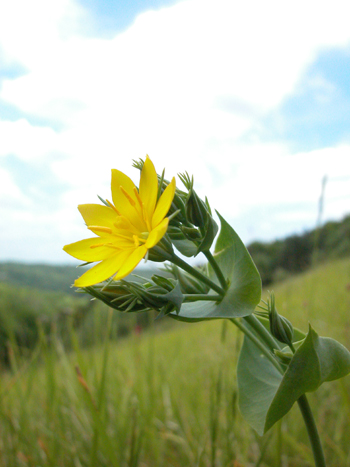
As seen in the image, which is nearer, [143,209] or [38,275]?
[143,209]

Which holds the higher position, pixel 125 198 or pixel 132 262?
pixel 125 198

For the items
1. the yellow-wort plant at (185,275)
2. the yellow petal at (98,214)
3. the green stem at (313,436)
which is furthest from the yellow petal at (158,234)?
the green stem at (313,436)

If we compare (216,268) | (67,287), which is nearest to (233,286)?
(216,268)

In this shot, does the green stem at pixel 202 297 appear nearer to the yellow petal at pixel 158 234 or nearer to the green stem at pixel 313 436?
the yellow petal at pixel 158 234

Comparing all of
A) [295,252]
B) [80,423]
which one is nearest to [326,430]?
[80,423]

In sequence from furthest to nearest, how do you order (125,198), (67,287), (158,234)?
(67,287) → (125,198) → (158,234)

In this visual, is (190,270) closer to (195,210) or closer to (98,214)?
(195,210)
